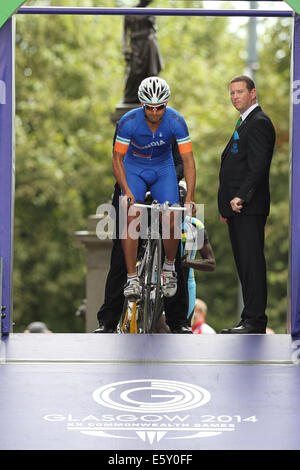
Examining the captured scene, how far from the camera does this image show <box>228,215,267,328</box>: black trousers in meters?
8.07

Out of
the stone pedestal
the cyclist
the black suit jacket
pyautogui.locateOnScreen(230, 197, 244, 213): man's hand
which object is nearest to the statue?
the stone pedestal

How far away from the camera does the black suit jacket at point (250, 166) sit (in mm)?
7965

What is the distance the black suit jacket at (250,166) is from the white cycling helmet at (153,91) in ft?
3.09

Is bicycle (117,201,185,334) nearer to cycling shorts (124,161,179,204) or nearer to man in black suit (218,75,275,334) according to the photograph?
cycling shorts (124,161,179,204)

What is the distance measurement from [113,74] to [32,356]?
20.7m

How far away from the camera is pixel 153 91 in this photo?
7500 millimetres

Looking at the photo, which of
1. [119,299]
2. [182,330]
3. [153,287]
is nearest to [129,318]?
[153,287]

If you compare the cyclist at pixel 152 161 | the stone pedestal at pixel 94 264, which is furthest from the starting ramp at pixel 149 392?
the stone pedestal at pixel 94 264

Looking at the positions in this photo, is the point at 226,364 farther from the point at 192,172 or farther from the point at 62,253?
the point at 62,253

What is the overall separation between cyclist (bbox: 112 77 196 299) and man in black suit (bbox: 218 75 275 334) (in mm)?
534

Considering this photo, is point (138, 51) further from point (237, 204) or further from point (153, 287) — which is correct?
point (153, 287)

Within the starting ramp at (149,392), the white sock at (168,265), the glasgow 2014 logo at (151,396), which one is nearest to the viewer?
the starting ramp at (149,392)

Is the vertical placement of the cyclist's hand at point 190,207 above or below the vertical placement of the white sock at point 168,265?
above

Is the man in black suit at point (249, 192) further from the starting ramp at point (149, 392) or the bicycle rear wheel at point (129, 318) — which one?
the bicycle rear wheel at point (129, 318)
